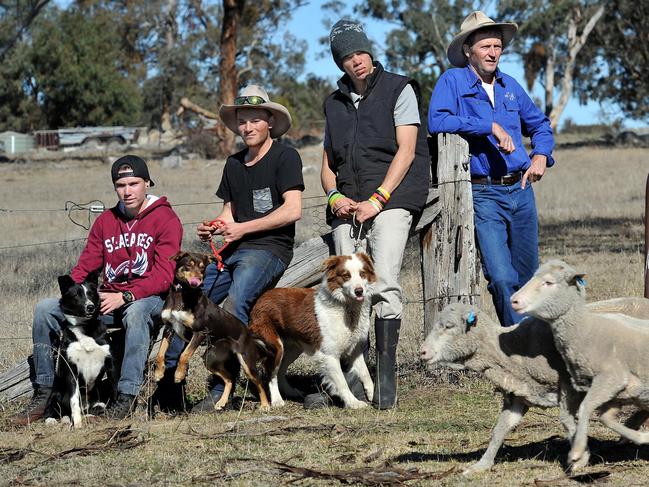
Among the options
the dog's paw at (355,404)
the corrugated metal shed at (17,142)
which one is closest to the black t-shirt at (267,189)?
the dog's paw at (355,404)

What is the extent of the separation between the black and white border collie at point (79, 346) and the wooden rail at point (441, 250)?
0.60m

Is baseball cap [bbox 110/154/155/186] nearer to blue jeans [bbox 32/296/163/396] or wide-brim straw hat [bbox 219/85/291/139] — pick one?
wide-brim straw hat [bbox 219/85/291/139]

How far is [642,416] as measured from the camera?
543 cm

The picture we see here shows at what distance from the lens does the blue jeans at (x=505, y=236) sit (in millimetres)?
6723

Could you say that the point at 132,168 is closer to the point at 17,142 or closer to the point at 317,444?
the point at 317,444

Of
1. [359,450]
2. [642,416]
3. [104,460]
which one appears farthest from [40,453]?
[642,416]

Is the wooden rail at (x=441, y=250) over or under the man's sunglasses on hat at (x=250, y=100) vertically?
under

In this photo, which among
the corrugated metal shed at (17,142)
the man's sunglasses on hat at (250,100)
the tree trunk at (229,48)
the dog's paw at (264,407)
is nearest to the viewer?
the dog's paw at (264,407)

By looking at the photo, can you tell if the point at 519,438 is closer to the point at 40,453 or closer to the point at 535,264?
the point at 535,264

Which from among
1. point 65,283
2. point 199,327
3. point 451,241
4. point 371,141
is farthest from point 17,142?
point 371,141

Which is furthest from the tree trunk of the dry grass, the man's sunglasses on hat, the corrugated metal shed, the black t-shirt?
the black t-shirt

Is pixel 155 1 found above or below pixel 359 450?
above

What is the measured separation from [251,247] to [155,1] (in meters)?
55.6

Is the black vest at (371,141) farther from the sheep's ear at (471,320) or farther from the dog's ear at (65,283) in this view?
the dog's ear at (65,283)
